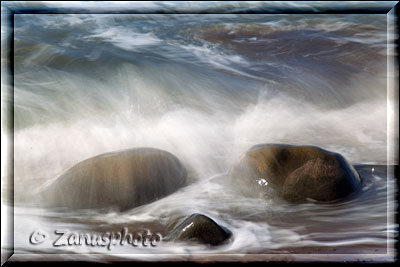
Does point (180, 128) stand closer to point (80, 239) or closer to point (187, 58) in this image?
point (187, 58)

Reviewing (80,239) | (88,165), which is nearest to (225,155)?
(88,165)

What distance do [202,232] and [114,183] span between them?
946 mm

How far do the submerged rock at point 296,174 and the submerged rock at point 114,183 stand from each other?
65 centimetres

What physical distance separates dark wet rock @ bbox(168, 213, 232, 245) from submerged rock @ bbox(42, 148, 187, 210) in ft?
1.98

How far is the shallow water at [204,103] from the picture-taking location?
344cm

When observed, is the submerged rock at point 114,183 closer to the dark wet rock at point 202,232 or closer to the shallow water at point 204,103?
the shallow water at point 204,103

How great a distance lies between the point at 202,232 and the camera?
2.97 m

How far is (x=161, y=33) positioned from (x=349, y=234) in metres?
2.82
